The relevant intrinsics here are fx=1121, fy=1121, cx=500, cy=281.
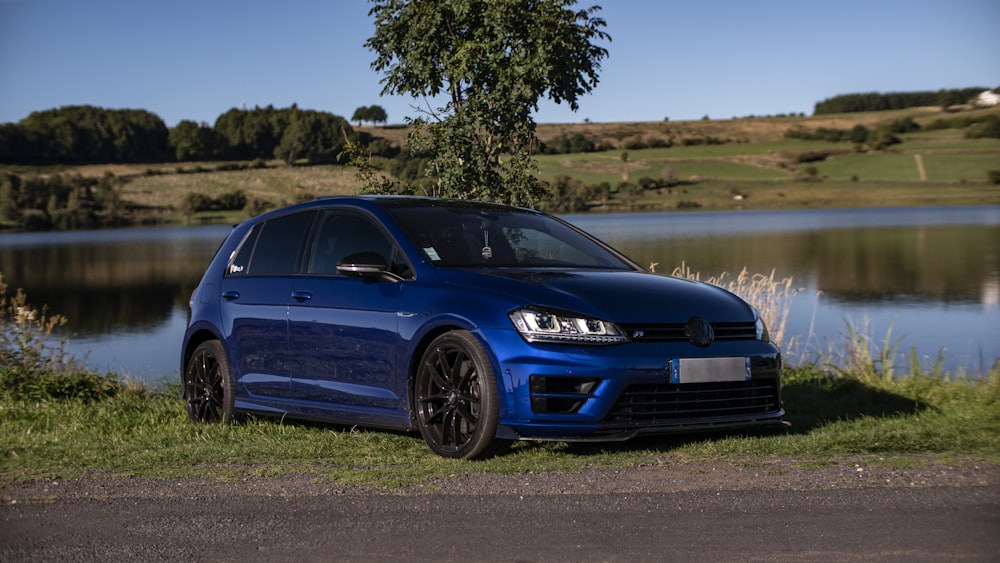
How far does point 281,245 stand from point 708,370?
3440 mm

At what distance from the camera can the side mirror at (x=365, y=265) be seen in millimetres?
7078

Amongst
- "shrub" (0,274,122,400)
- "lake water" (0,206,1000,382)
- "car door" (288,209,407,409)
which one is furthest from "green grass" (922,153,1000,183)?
"car door" (288,209,407,409)

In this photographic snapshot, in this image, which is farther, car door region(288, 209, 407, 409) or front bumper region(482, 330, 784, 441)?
car door region(288, 209, 407, 409)

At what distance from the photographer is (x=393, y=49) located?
1355 cm

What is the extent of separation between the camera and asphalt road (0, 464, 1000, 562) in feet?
15.0

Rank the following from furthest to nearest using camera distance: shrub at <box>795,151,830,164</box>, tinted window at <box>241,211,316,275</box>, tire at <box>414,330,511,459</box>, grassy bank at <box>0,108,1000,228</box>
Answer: shrub at <box>795,151,830,164</box> → grassy bank at <box>0,108,1000,228</box> → tinted window at <box>241,211,316,275</box> → tire at <box>414,330,511,459</box>

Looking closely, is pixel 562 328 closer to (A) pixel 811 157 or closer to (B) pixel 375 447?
(B) pixel 375 447

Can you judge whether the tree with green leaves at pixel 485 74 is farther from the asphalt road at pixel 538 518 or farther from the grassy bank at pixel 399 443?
the asphalt road at pixel 538 518

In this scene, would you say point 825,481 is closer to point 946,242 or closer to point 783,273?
point 783,273

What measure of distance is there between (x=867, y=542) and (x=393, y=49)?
33.4 ft

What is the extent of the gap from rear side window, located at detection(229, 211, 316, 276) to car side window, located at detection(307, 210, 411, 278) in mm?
193

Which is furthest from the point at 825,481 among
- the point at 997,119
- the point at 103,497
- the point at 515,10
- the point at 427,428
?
the point at 997,119

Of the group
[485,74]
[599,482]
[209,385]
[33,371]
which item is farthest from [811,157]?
[599,482]

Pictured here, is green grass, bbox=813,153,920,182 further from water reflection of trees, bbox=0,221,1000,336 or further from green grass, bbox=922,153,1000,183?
water reflection of trees, bbox=0,221,1000,336
